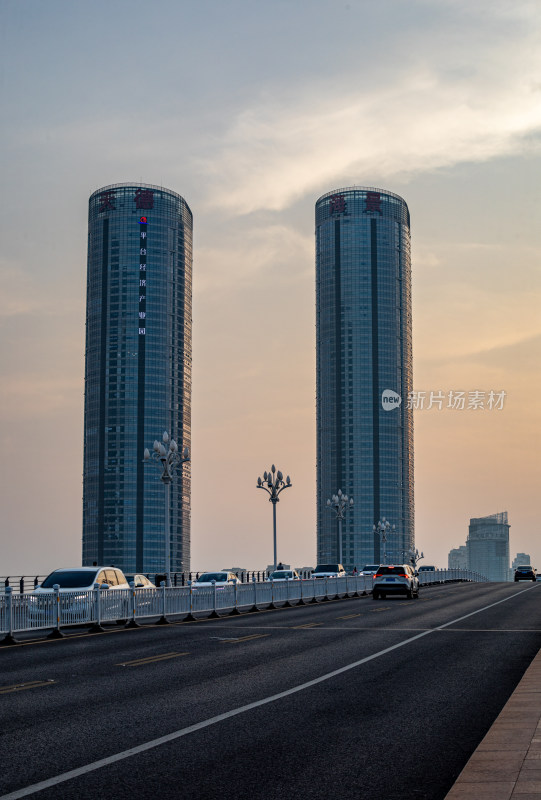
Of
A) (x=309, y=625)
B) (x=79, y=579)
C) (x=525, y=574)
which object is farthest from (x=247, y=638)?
(x=525, y=574)

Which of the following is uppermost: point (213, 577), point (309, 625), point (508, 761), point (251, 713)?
point (508, 761)

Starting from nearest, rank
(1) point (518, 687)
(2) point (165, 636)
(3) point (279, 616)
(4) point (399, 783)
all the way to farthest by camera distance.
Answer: (4) point (399, 783) < (1) point (518, 687) < (2) point (165, 636) < (3) point (279, 616)

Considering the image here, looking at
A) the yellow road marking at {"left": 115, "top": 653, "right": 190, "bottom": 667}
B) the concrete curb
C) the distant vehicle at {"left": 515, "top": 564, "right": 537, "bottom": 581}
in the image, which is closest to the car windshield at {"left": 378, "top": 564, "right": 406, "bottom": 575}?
the yellow road marking at {"left": 115, "top": 653, "right": 190, "bottom": 667}

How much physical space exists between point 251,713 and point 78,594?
1605 cm

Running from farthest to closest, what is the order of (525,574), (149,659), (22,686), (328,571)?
(525,574) → (328,571) → (149,659) → (22,686)

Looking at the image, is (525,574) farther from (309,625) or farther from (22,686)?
(22,686)

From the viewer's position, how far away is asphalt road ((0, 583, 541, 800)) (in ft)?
26.1

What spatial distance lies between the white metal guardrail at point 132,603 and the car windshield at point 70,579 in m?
1.15

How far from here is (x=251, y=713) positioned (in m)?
11.4

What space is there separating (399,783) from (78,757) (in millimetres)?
2944

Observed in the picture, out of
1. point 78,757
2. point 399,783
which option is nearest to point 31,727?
point 78,757

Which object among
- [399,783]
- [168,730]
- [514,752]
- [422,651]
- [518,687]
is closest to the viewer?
[399,783]

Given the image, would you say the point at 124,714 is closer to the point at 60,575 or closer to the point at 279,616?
the point at 60,575

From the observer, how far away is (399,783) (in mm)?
7852
